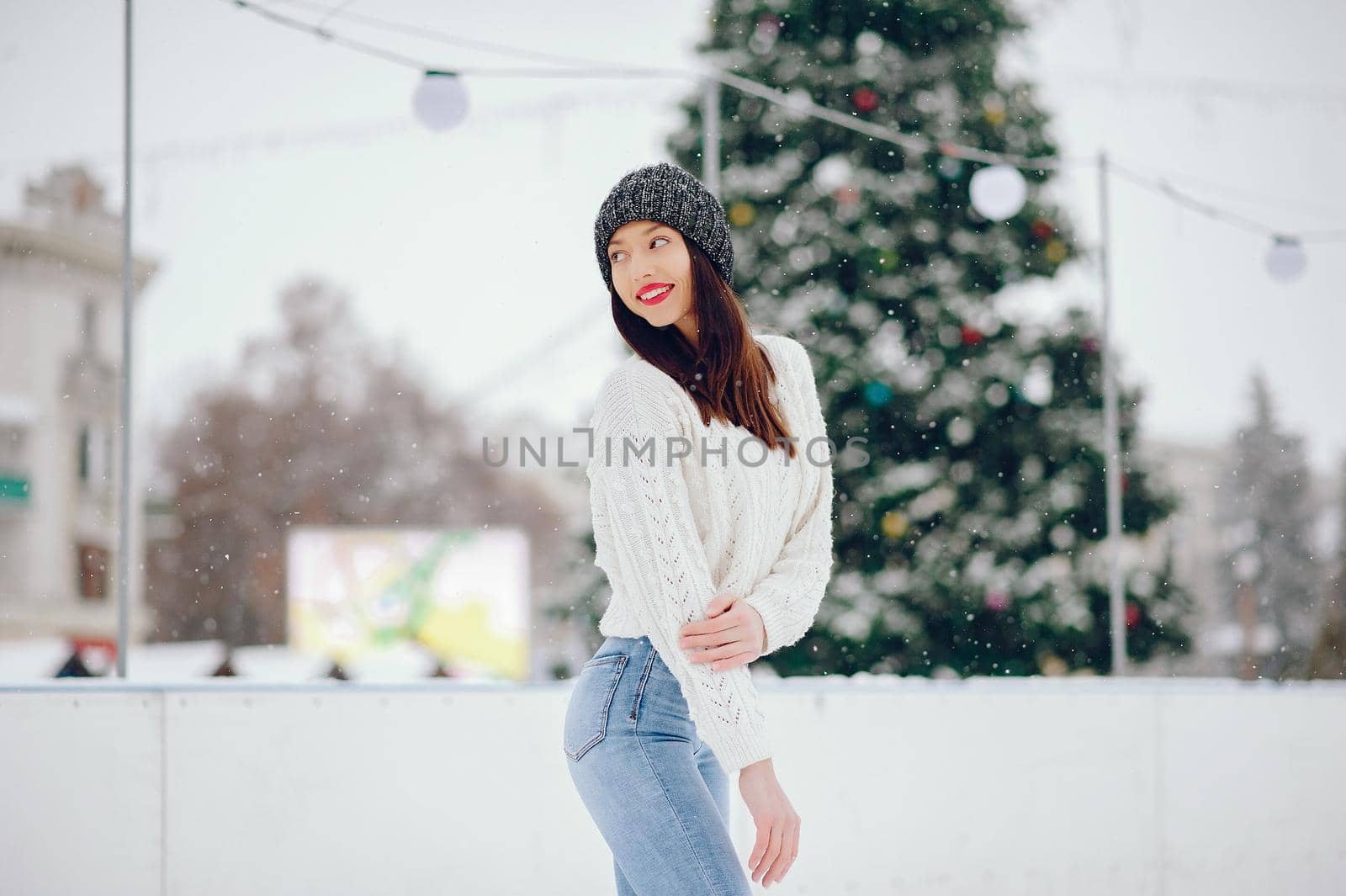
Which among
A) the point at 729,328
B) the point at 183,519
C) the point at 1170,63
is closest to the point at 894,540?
the point at 1170,63

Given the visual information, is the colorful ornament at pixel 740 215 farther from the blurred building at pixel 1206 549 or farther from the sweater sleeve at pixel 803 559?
the sweater sleeve at pixel 803 559

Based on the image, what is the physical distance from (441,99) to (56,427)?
12.7 metres

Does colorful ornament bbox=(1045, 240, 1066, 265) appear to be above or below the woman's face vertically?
above

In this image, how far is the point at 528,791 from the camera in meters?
2.04

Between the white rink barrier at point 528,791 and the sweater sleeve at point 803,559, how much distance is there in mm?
973

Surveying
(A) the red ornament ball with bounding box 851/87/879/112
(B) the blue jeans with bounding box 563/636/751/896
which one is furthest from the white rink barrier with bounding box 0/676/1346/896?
(A) the red ornament ball with bounding box 851/87/879/112

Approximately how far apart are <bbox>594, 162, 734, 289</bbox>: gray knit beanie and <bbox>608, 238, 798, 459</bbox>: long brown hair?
0.02 metres

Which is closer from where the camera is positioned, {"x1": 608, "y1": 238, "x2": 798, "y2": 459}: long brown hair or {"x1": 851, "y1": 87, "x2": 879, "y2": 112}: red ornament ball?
{"x1": 608, "y1": 238, "x2": 798, "y2": 459}: long brown hair

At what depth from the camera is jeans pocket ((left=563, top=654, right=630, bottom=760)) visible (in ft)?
3.43

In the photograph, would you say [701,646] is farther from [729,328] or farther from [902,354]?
[902,354]

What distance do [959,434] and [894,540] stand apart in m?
0.58

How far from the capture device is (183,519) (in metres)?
14.7

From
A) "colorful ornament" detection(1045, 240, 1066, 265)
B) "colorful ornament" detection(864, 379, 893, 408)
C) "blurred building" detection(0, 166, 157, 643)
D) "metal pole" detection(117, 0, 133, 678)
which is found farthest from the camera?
"blurred building" detection(0, 166, 157, 643)

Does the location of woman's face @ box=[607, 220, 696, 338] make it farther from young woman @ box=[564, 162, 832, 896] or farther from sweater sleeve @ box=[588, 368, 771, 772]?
sweater sleeve @ box=[588, 368, 771, 772]
